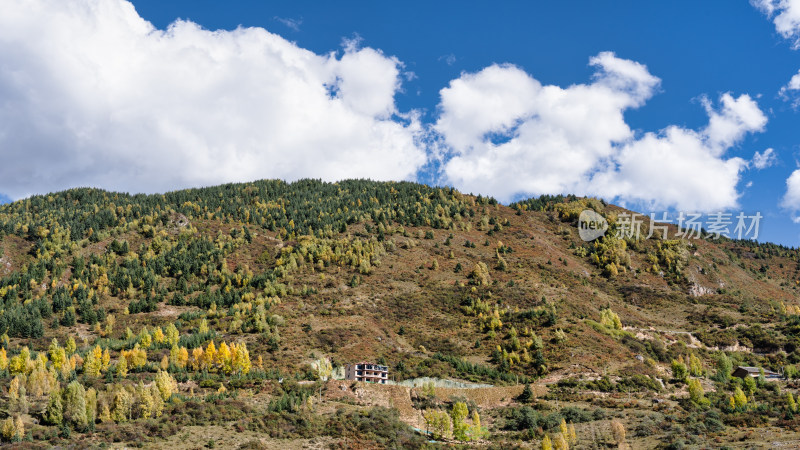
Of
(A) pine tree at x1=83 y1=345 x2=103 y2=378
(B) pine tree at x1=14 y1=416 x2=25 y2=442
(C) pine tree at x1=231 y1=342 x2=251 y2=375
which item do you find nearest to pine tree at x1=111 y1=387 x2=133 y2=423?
(B) pine tree at x1=14 y1=416 x2=25 y2=442

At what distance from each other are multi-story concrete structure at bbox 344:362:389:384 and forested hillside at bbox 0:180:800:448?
4.48 m

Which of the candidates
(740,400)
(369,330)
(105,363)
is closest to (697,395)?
(740,400)

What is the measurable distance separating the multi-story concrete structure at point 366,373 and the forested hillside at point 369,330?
4.48m

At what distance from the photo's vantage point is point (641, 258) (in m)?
182

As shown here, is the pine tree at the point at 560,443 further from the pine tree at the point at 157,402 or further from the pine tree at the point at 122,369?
the pine tree at the point at 122,369

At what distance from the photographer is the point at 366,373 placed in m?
92.9

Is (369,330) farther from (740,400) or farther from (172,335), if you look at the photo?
(740,400)

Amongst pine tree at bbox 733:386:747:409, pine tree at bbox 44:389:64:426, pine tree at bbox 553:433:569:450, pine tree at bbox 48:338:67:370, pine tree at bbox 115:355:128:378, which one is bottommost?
pine tree at bbox 553:433:569:450

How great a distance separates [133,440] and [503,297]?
3692 inches

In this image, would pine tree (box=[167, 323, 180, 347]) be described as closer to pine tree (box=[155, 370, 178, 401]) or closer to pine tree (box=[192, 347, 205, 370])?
pine tree (box=[192, 347, 205, 370])

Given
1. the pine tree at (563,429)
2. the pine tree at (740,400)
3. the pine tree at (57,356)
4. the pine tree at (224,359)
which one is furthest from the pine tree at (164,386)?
the pine tree at (740,400)

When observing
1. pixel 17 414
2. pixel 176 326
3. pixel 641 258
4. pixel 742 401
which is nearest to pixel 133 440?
pixel 17 414

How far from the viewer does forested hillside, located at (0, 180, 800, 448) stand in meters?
70.5

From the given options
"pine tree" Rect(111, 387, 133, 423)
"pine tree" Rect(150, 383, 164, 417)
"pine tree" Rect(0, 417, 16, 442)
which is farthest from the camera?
"pine tree" Rect(150, 383, 164, 417)
